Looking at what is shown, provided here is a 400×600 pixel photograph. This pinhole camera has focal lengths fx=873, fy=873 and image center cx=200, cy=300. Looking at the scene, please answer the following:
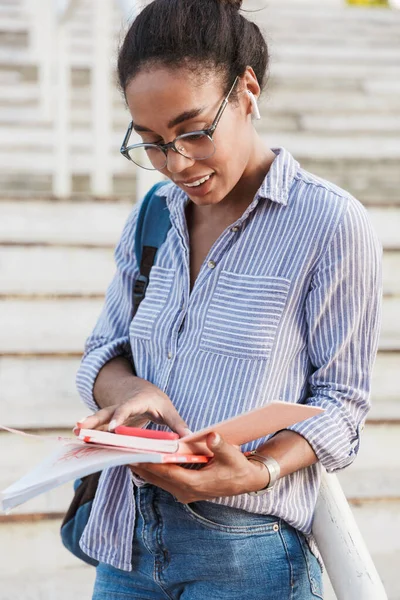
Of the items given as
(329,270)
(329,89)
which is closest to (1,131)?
(329,89)

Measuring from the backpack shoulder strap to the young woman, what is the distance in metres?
0.11

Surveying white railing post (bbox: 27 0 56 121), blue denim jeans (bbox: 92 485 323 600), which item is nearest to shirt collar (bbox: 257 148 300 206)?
blue denim jeans (bbox: 92 485 323 600)

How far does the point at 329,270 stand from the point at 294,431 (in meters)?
0.25

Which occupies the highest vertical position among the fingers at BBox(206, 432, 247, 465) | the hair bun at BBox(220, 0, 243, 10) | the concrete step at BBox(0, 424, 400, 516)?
the hair bun at BBox(220, 0, 243, 10)

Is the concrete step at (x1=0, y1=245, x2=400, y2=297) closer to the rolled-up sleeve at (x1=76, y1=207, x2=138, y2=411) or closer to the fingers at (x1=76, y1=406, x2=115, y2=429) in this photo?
the rolled-up sleeve at (x1=76, y1=207, x2=138, y2=411)

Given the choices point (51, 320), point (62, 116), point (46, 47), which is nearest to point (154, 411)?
point (51, 320)

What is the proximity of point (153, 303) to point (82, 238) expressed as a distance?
5.15 feet

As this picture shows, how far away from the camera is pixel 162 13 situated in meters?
1.39

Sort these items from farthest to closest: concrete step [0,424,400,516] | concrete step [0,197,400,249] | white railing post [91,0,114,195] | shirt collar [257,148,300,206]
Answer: white railing post [91,0,114,195]
concrete step [0,197,400,249]
concrete step [0,424,400,516]
shirt collar [257,148,300,206]

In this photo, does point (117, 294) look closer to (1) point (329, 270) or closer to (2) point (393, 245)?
(1) point (329, 270)

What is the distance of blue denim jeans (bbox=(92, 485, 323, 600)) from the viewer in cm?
135

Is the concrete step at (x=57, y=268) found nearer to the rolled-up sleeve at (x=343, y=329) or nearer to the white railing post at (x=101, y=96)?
the white railing post at (x=101, y=96)

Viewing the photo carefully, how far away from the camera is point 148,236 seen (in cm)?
159

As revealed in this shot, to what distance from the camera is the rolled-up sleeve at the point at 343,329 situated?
4.28ft
